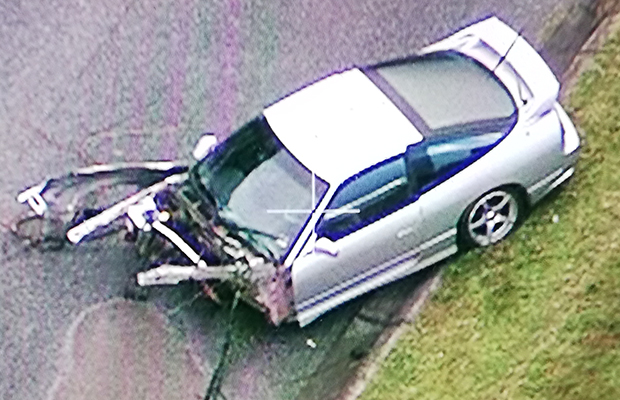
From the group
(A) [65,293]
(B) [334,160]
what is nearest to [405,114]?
(B) [334,160]

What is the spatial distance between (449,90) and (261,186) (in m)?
1.69

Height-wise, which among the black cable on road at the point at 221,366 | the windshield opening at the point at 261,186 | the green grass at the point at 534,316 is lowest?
the green grass at the point at 534,316

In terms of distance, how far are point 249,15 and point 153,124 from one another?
153 centimetres

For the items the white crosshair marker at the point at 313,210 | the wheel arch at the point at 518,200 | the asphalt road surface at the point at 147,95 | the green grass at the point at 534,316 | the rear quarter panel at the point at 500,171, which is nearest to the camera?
the green grass at the point at 534,316

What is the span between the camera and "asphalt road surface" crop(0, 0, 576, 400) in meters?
9.89

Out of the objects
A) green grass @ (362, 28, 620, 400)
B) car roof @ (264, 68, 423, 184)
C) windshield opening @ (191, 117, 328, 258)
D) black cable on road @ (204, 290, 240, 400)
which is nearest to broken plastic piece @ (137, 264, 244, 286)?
black cable on road @ (204, 290, 240, 400)

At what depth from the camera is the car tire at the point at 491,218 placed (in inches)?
386

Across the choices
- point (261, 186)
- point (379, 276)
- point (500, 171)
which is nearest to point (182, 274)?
point (261, 186)

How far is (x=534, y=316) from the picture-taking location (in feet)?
31.3

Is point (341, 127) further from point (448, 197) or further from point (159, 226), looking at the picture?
point (159, 226)

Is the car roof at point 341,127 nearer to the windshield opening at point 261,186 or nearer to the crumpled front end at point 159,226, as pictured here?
the windshield opening at point 261,186

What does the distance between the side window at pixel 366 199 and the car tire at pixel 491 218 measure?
635 mm

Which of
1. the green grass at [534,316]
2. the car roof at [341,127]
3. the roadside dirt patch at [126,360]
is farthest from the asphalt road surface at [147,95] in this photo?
the car roof at [341,127]

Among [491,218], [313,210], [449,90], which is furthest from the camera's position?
[491,218]
